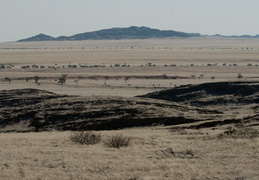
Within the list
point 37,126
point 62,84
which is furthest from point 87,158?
point 62,84

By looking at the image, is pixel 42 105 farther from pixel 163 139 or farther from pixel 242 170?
pixel 242 170

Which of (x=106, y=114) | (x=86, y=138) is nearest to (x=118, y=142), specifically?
(x=86, y=138)

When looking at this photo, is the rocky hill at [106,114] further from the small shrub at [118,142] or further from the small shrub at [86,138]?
the small shrub at [118,142]

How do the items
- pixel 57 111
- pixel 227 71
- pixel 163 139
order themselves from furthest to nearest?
pixel 227 71 → pixel 57 111 → pixel 163 139

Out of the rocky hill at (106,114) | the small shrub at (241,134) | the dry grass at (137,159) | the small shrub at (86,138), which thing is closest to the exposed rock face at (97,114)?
the rocky hill at (106,114)

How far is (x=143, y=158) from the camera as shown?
59.6 ft

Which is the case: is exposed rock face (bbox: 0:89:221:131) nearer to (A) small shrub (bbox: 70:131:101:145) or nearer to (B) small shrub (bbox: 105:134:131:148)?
(A) small shrub (bbox: 70:131:101:145)

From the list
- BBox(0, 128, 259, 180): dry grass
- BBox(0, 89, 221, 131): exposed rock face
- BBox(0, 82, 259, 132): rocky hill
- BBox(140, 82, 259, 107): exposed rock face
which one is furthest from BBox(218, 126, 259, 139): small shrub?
BBox(140, 82, 259, 107): exposed rock face

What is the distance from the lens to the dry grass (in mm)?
15875

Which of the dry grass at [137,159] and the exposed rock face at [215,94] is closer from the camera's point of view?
the dry grass at [137,159]

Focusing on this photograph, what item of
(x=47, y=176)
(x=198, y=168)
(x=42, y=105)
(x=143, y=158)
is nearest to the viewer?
(x=47, y=176)

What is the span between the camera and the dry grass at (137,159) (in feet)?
52.1

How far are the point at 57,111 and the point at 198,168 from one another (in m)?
19.6

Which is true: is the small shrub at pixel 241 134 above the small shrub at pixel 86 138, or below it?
above
